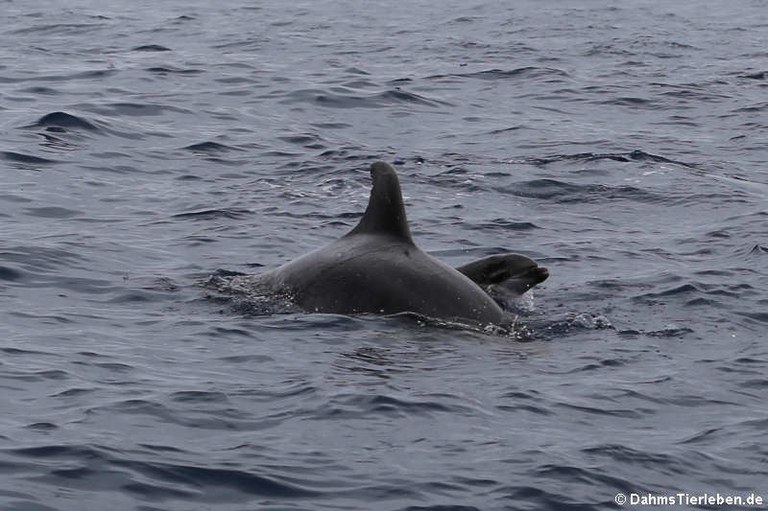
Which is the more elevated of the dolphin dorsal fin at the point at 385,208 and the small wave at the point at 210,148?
the dolphin dorsal fin at the point at 385,208

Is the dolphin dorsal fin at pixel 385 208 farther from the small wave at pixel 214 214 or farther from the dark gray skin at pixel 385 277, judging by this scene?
the small wave at pixel 214 214

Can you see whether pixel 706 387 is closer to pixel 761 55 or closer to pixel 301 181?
pixel 301 181

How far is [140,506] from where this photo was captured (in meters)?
9.24

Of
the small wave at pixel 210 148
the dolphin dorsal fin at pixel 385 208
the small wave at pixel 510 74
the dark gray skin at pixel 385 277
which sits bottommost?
the small wave at pixel 510 74

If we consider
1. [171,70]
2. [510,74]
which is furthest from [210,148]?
[510,74]

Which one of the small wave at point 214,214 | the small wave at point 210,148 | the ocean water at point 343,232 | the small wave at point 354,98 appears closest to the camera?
the ocean water at point 343,232

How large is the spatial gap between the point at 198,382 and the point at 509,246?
665cm

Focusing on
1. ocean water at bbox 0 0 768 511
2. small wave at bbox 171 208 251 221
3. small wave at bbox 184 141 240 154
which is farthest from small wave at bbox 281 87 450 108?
small wave at bbox 171 208 251 221

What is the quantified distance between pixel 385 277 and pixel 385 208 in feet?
2.05

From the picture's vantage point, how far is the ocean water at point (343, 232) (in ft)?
33.0

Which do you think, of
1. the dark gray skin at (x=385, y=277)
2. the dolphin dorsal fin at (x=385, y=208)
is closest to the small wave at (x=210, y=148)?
the dark gray skin at (x=385, y=277)

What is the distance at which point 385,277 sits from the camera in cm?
1334

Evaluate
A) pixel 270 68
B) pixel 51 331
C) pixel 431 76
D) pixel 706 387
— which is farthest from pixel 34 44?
pixel 706 387

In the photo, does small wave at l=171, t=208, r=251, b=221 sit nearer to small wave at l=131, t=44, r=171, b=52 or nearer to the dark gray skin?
the dark gray skin
